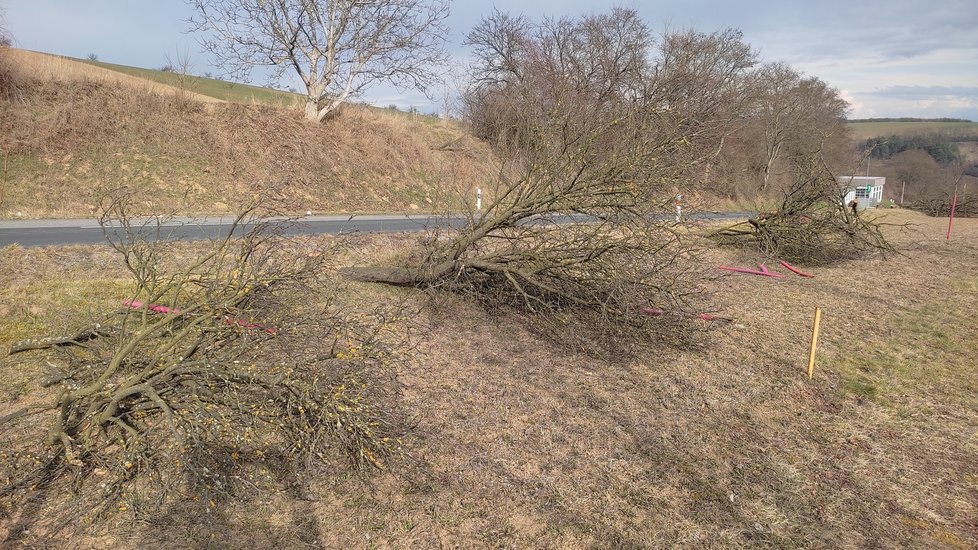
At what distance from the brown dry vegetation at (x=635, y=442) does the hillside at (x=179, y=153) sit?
3905 millimetres

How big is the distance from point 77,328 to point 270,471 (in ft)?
8.99

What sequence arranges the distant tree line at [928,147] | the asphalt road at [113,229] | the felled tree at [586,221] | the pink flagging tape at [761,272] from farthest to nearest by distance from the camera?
1. the distant tree line at [928,147]
2. the pink flagging tape at [761,272]
3. the asphalt road at [113,229]
4. the felled tree at [586,221]

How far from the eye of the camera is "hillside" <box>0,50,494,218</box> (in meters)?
12.7

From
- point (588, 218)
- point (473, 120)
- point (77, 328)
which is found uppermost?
point (473, 120)

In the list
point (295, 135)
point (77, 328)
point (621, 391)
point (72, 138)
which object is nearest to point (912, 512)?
point (621, 391)

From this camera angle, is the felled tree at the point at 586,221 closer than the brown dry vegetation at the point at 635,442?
No

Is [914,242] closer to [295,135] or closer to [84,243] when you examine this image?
[295,135]

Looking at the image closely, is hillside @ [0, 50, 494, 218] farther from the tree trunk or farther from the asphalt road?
the asphalt road

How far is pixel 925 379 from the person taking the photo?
20.2 feet

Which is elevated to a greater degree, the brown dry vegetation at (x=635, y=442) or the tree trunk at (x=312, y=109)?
the tree trunk at (x=312, y=109)

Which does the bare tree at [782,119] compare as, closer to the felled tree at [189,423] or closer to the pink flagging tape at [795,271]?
the pink flagging tape at [795,271]

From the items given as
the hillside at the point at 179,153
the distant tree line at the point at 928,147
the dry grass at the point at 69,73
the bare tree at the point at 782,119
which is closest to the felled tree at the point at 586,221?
the hillside at the point at 179,153

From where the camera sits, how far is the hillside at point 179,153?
41.7ft

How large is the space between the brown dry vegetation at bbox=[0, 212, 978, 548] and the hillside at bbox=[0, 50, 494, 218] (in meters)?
3.90
